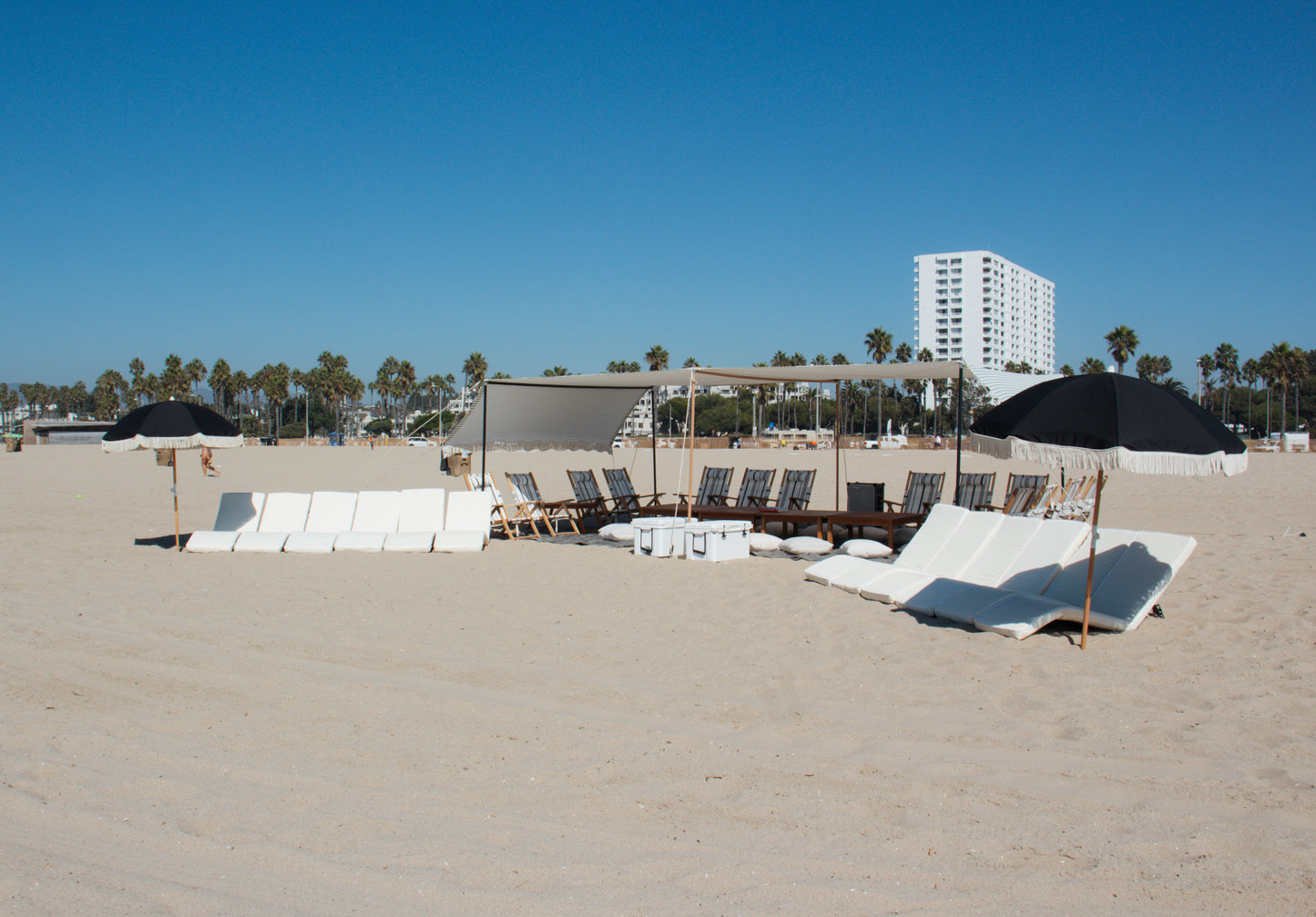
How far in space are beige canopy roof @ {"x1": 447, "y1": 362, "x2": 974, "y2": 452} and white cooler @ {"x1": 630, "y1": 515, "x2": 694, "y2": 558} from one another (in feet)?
5.59

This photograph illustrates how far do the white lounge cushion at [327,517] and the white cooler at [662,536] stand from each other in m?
3.30

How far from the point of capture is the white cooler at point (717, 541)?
9062mm

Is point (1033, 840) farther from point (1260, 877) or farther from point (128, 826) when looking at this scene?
point (128, 826)

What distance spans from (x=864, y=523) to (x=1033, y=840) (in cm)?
718

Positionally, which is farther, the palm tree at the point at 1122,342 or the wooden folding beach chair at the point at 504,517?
the palm tree at the point at 1122,342

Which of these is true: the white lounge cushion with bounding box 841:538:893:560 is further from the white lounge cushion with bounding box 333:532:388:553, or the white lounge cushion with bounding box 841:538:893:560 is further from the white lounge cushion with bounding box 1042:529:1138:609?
the white lounge cushion with bounding box 333:532:388:553

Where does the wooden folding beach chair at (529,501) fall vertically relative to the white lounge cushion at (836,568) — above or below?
above

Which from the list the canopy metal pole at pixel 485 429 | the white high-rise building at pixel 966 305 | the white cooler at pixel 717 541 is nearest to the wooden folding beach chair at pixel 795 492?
the white cooler at pixel 717 541

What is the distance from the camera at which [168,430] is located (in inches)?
367

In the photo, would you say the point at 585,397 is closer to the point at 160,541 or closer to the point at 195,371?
the point at 160,541

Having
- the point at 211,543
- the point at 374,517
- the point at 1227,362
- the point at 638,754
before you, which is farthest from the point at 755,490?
the point at 1227,362

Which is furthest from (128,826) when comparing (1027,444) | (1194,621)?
(1194,621)

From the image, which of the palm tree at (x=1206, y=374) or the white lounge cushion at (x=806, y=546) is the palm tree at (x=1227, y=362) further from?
the white lounge cushion at (x=806, y=546)

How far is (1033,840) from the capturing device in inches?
121
